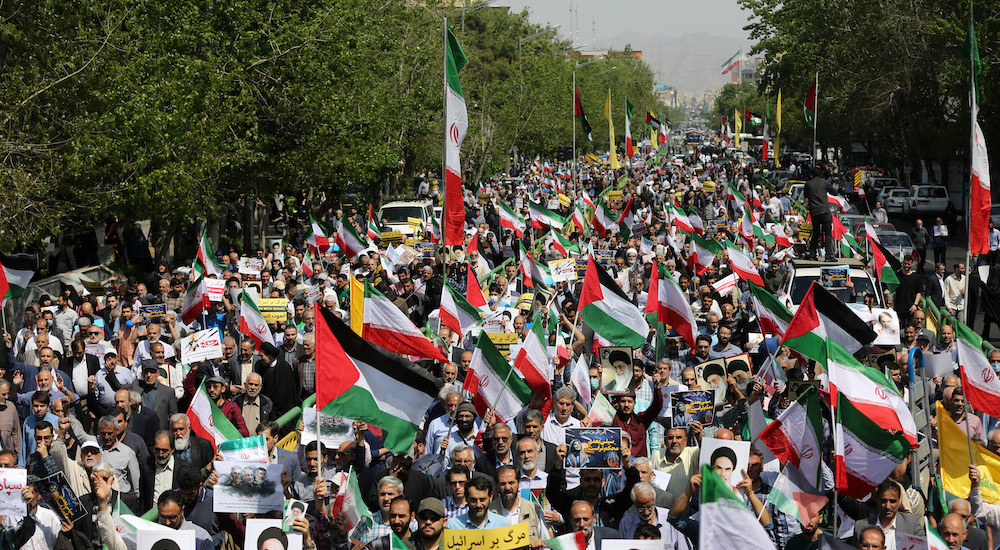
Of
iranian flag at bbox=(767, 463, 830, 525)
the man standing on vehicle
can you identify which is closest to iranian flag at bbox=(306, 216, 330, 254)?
the man standing on vehicle

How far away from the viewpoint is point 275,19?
27.8m

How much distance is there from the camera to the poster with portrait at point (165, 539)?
→ 755 cm

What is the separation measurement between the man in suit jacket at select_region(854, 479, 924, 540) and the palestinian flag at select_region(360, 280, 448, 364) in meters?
4.02

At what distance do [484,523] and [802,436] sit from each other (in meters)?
2.36

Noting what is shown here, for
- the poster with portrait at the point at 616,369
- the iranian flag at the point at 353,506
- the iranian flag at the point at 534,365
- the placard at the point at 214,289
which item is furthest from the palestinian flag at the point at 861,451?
the placard at the point at 214,289

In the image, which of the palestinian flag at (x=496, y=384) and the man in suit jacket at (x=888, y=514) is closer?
the man in suit jacket at (x=888, y=514)

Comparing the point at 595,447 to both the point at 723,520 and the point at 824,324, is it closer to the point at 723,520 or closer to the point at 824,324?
the point at 824,324

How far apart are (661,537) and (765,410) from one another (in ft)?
11.7

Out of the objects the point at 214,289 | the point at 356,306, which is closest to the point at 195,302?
the point at 214,289

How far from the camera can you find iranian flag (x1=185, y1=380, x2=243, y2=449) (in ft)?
33.2

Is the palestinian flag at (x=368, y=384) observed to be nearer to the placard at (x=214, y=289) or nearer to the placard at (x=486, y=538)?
the placard at (x=486, y=538)

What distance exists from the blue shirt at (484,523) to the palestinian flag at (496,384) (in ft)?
7.87

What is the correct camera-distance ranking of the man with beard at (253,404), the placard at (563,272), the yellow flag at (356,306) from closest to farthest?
the man with beard at (253,404) < the yellow flag at (356,306) < the placard at (563,272)

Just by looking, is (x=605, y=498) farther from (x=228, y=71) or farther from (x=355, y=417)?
(x=228, y=71)
